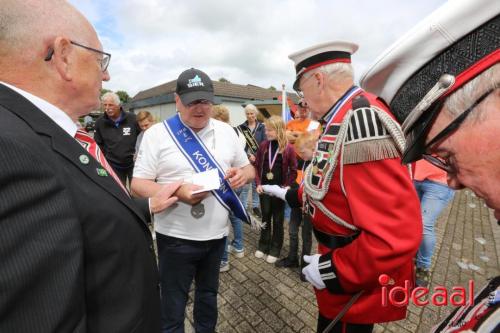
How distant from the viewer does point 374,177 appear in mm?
1312

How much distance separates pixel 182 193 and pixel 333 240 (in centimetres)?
111

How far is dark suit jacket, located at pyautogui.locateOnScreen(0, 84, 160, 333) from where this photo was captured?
62 cm

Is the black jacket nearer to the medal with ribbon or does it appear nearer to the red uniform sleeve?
the medal with ribbon

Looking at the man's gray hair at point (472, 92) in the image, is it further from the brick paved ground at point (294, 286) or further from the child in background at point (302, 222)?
the brick paved ground at point (294, 286)

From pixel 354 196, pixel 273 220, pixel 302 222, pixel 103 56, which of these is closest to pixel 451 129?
pixel 354 196

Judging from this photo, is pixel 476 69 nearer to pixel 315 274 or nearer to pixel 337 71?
pixel 337 71

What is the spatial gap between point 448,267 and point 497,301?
3.99 metres

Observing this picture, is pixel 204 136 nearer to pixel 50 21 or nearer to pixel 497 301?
pixel 50 21

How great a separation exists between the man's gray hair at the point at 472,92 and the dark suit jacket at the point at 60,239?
1143mm

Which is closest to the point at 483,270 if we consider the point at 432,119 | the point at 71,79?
the point at 432,119

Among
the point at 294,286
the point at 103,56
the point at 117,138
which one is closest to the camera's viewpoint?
the point at 103,56

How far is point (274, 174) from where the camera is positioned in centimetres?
405

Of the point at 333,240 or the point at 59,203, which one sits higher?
the point at 59,203

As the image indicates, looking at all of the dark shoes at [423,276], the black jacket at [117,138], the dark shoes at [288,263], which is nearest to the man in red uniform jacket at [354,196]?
the dark shoes at [288,263]
